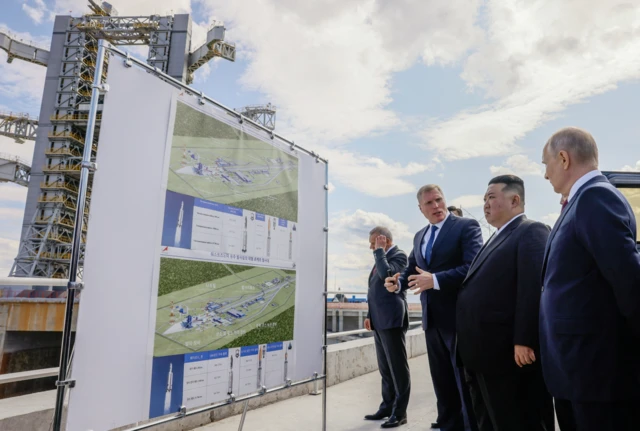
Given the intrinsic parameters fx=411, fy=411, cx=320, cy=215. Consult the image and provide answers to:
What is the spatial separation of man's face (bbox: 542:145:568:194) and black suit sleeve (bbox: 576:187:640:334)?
0.71 ft

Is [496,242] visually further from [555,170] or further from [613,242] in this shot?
[613,242]

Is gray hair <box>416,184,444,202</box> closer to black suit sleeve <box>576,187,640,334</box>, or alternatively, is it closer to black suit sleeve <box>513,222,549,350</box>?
black suit sleeve <box>513,222,549,350</box>

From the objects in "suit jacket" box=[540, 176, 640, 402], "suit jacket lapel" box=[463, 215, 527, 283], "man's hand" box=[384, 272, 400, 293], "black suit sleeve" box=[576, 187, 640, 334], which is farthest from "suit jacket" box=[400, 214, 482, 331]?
"black suit sleeve" box=[576, 187, 640, 334]

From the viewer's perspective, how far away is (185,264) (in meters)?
2.36

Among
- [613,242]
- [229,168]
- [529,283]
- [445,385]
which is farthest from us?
[445,385]

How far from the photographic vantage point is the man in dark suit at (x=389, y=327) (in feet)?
12.0

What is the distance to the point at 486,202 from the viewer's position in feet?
8.26

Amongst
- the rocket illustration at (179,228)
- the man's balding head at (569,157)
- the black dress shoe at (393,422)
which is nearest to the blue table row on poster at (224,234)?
the rocket illustration at (179,228)

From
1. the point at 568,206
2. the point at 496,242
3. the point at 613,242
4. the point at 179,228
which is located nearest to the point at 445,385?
the point at 496,242

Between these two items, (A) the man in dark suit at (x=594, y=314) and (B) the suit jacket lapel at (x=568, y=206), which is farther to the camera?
(B) the suit jacket lapel at (x=568, y=206)

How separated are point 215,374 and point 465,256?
191cm

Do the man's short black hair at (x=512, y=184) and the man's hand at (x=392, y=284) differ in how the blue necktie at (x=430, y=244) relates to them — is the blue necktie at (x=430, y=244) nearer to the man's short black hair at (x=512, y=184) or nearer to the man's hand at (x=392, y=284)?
the man's hand at (x=392, y=284)

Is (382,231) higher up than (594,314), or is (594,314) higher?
(382,231)

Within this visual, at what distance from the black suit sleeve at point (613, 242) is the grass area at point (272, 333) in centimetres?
202
